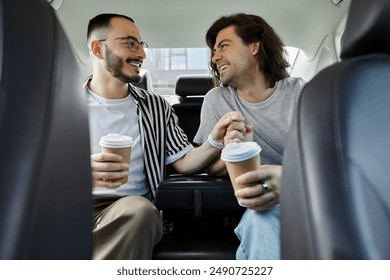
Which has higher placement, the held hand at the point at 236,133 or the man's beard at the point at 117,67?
the man's beard at the point at 117,67

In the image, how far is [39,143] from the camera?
0.44m

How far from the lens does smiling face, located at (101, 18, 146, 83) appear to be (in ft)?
3.79

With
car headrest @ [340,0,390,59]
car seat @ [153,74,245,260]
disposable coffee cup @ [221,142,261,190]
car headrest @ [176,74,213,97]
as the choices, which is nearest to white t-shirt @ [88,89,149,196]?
car seat @ [153,74,245,260]

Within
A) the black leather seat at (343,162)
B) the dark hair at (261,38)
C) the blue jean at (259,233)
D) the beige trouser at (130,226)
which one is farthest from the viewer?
the dark hair at (261,38)

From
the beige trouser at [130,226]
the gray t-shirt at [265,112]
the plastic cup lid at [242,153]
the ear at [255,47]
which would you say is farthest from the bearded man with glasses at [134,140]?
the ear at [255,47]

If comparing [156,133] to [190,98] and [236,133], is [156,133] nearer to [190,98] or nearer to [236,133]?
[236,133]

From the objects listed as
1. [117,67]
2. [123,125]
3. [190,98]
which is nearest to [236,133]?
[123,125]

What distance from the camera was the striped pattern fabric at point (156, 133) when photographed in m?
1.06

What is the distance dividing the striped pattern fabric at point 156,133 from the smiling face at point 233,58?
19 cm

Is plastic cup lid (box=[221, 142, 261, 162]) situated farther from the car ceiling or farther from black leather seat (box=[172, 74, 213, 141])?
black leather seat (box=[172, 74, 213, 141])

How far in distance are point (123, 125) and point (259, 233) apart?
0.47 meters

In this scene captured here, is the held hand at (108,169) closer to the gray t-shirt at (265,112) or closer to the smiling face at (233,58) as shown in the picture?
the gray t-shirt at (265,112)

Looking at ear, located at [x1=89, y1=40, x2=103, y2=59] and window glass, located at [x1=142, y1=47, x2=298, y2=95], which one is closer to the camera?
ear, located at [x1=89, y1=40, x2=103, y2=59]

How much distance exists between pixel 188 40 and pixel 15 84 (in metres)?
0.97
